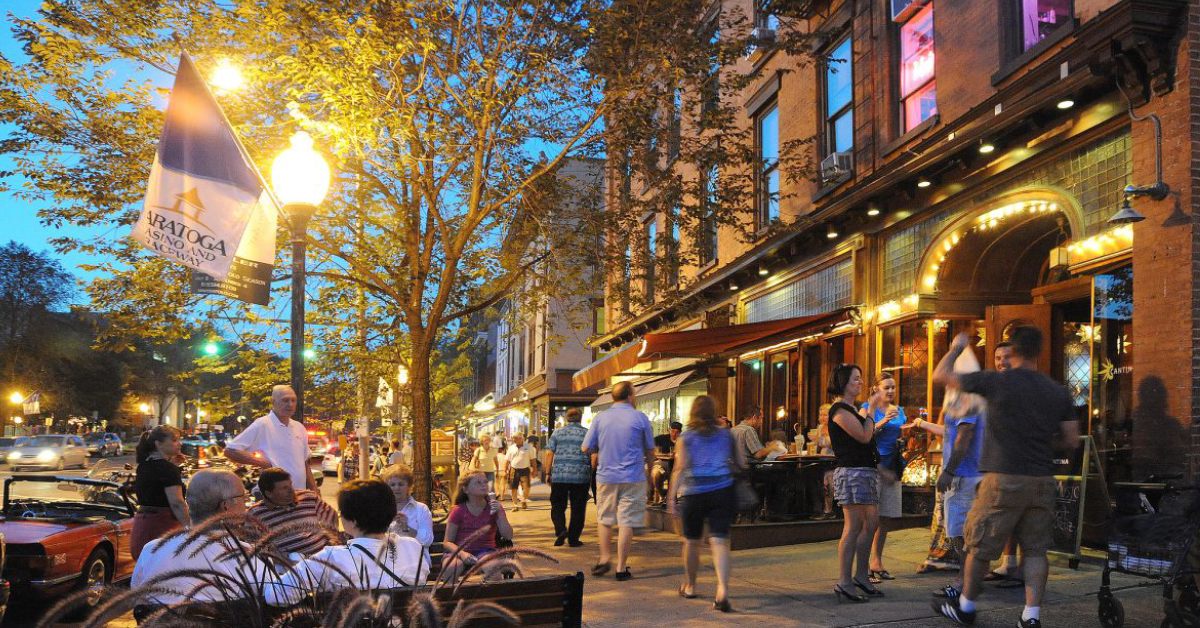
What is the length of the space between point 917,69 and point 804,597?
8629 millimetres

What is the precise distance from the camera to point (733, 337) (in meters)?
16.0

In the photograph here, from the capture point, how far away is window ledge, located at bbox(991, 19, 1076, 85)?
10.3 m

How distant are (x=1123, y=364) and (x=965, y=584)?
4.39 m

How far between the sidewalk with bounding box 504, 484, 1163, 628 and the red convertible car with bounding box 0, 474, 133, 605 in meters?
4.28

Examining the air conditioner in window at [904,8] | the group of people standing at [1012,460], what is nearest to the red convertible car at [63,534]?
the group of people standing at [1012,460]

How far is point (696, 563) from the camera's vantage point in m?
8.02

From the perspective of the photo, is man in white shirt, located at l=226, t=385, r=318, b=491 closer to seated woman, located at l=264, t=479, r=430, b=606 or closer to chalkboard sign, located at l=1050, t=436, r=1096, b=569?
seated woman, located at l=264, t=479, r=430, b=606

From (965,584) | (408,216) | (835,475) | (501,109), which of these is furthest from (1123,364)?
(408,216)

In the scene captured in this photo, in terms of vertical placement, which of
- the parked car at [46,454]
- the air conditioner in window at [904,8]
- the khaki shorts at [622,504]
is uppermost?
the air conditioner in window at [904,8]

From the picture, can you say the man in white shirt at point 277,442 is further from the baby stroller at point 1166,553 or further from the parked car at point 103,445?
the parked car at point 103,445

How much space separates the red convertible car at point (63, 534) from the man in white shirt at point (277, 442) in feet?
4.87

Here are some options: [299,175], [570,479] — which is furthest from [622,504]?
[299,175]

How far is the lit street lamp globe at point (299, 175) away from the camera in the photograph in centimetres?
871

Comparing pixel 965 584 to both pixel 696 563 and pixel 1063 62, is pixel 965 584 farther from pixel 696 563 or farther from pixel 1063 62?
pixel 1063 62
